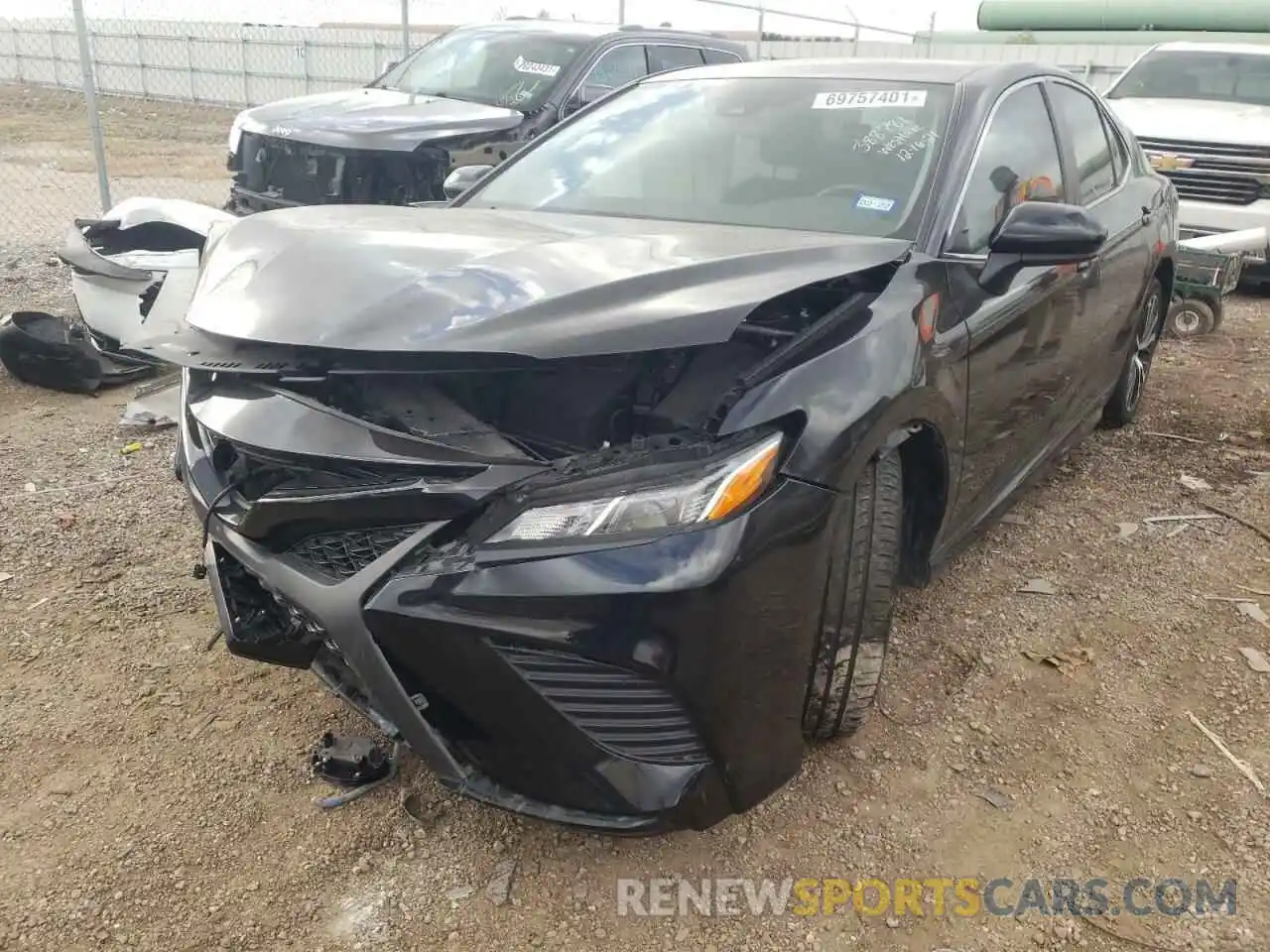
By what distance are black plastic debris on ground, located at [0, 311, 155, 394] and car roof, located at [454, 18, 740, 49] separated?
14.1ft

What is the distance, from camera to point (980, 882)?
217 centimetres

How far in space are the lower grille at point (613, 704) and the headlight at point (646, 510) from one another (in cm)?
21

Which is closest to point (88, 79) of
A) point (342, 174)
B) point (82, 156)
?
point (342, 174)

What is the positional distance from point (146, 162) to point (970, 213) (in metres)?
15.6

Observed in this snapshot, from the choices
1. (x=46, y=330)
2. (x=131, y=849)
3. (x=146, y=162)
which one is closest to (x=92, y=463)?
(x=46, y=330)

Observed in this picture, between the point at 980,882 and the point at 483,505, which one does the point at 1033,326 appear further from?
the point at 483,505

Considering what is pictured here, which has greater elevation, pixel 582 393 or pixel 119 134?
pixel 582 393

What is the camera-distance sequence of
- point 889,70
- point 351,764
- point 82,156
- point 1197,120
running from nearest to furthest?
point 351,764 < point 889,70 < point 1197,120 < point 82,156

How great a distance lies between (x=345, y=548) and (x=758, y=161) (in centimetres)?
177

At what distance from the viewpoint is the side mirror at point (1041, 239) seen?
256 centimetres

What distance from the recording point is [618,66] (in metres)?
7.70

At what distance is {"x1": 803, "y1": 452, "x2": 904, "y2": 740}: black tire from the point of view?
2.13 m

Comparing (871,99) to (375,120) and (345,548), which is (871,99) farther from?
(375,120)

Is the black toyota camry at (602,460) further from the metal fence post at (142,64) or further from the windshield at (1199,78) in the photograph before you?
the metal fence post at (142,64)
